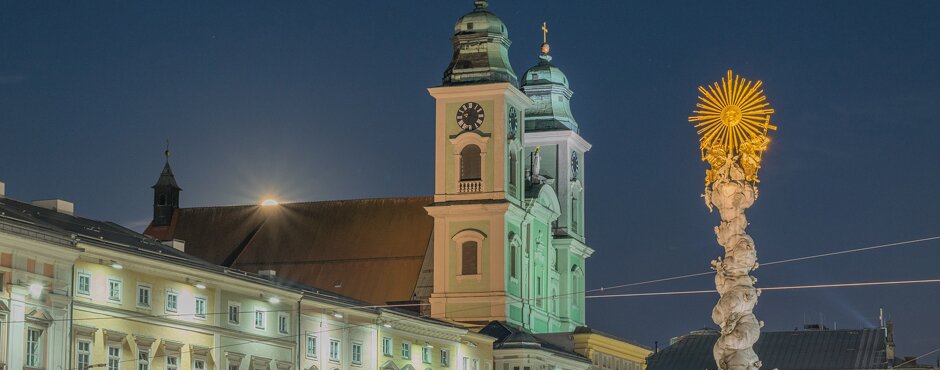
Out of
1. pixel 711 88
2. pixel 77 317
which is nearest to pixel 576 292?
pixel 77 317

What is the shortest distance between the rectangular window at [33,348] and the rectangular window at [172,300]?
8.24m

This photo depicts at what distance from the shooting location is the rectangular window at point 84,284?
68562 millimetres

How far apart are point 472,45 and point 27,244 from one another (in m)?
55.2

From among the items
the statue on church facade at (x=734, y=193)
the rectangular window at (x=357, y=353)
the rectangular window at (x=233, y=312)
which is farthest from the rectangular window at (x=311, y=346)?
the statue on church facade at (x=734, y=193)

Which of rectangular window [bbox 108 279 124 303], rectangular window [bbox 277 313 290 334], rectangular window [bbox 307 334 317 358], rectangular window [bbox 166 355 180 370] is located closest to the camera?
rectangular window [bbox 108 279 124 303]

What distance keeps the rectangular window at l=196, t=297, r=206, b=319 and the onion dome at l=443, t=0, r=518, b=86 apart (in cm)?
4241

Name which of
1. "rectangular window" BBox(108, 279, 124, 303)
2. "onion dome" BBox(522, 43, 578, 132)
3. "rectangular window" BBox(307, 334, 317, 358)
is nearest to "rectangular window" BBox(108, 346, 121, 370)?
"rectangular window" BBox(108, 279, 124, 303)

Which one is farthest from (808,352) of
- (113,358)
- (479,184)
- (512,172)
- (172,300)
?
(113,358)

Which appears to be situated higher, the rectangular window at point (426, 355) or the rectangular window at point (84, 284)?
the rectangular window at point (426, 355)

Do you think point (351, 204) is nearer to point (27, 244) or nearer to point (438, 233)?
point (438, 233)

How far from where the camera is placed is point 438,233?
117 m

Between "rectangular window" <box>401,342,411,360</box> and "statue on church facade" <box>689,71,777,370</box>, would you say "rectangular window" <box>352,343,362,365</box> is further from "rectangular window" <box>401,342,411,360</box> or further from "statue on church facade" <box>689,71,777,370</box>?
"statue on church facade" <box>689,71,777,370</box>

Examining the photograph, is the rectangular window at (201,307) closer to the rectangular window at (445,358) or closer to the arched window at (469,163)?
the rectangular window at (445,358)

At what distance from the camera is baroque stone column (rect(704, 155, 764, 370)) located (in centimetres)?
4356
